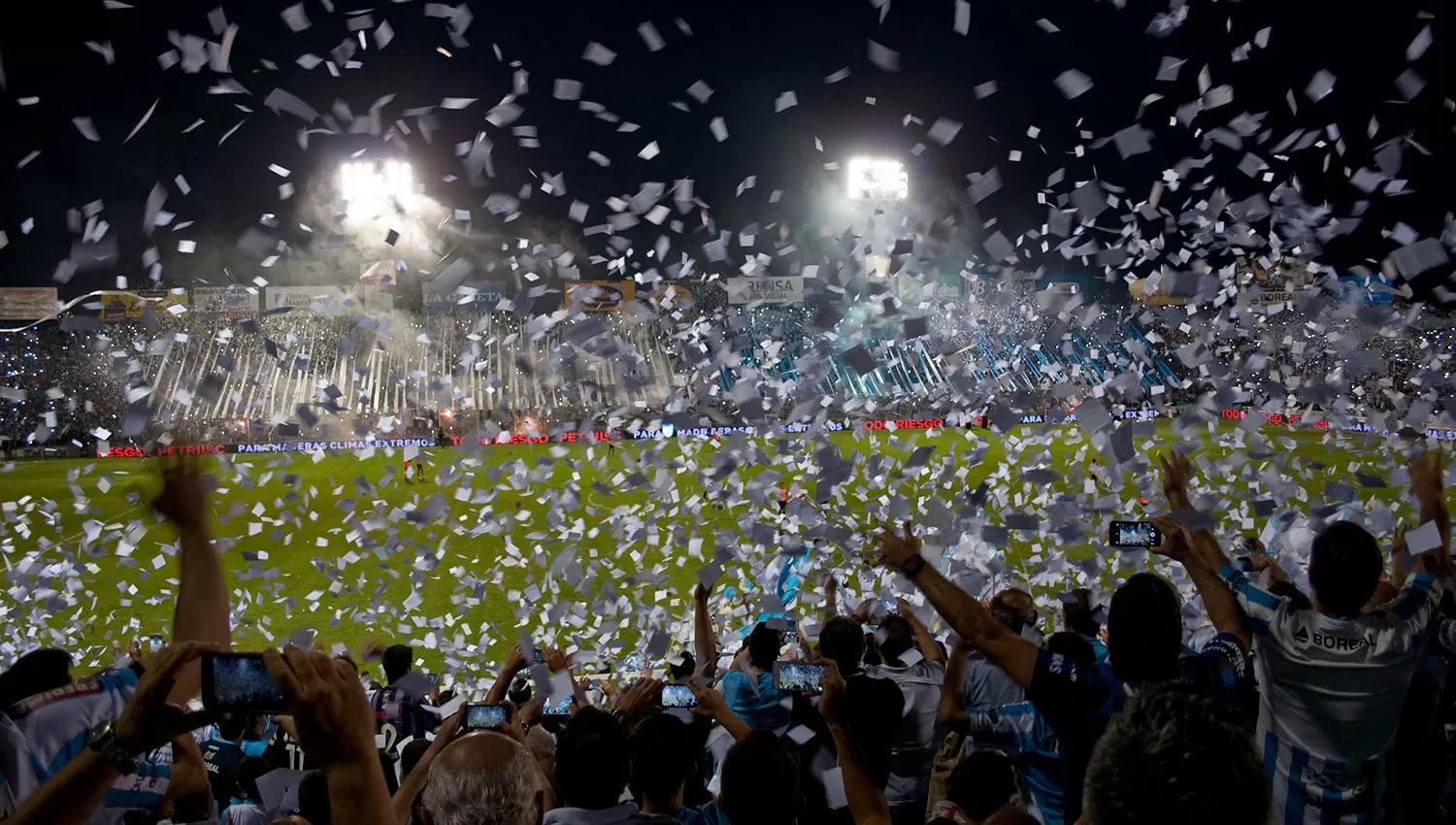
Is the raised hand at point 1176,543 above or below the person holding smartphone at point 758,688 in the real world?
above

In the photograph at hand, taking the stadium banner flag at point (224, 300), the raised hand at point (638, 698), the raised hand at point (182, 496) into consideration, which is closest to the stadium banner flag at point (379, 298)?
the stadium banner flag at point (224, 300)

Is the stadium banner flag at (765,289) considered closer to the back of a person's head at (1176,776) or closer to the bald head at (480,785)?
the bald head at (480,785)

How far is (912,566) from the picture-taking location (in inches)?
114

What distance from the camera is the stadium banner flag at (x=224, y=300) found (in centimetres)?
6919

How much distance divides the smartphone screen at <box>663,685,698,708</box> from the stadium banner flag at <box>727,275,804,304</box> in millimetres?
76343

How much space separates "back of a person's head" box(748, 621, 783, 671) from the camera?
13.3 feet

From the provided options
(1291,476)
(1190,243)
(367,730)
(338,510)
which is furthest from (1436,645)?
(338,510)

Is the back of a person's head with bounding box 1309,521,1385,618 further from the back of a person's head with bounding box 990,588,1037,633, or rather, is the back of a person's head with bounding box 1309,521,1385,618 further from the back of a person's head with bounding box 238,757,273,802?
the back of a person's head with bounding box 238,757,273,802

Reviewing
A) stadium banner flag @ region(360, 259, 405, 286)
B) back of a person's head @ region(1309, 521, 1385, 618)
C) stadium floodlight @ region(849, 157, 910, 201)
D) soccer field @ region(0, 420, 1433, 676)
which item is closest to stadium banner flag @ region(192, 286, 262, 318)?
stadium banner flag @ region(360, 259, 405, 286)

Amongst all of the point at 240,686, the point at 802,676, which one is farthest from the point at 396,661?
the point at 240,686

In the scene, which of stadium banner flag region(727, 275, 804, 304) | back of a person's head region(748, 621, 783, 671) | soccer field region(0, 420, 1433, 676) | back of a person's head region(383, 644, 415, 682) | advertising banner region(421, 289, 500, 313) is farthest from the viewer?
stadium banner flag region(727, 275, 804, 304)

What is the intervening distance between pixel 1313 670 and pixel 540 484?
22.1 m

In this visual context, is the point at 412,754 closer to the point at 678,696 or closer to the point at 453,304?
the point at 678,696

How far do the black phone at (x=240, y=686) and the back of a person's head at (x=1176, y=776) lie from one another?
1552mm
